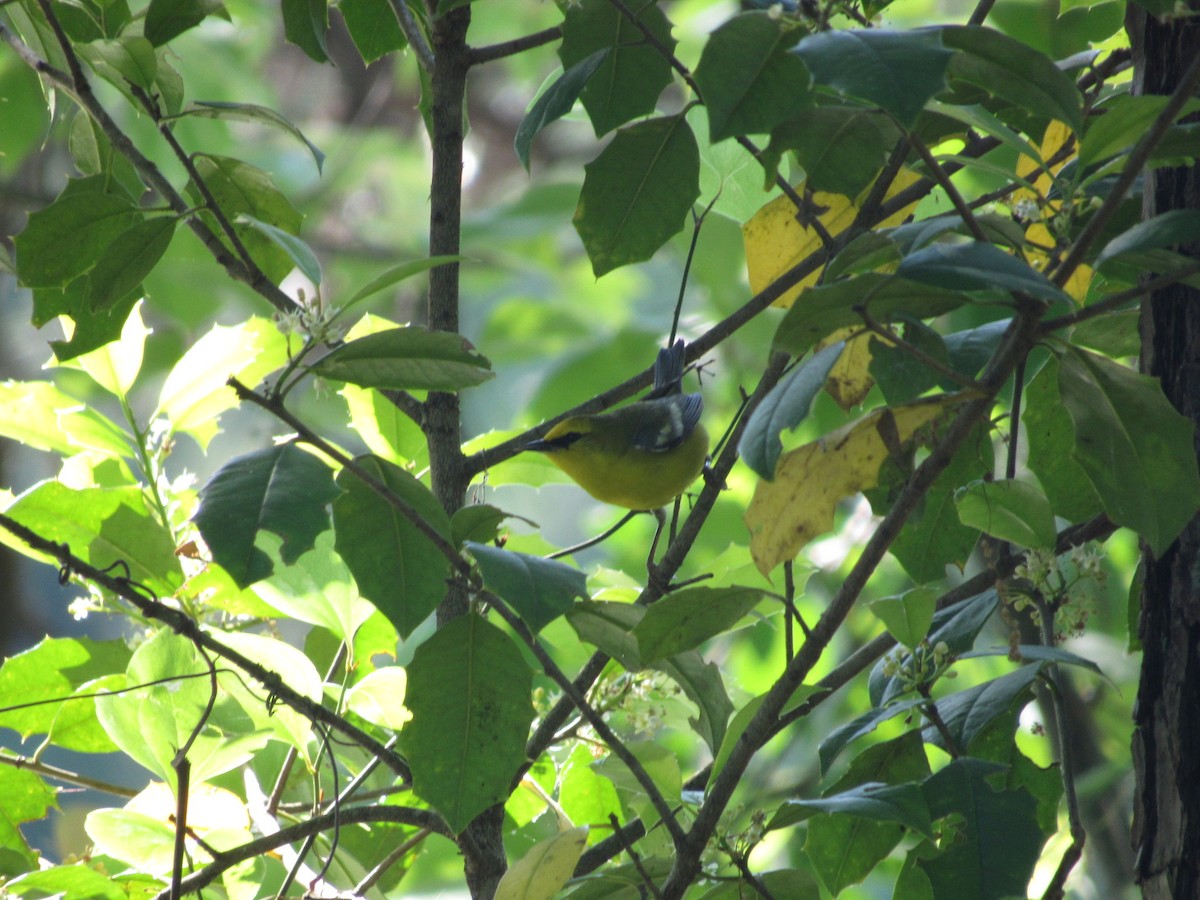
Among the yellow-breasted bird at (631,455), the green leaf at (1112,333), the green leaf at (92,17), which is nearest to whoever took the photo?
the green leaf at (1112,333)

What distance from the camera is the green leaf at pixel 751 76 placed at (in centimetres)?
76

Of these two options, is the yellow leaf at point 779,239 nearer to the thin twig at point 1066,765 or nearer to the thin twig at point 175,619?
the thin twig at point 1066,765

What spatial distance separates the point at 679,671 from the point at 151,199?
5215mm

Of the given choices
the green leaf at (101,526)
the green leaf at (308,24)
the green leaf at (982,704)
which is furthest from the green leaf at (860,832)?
the green leaf at (308,24)

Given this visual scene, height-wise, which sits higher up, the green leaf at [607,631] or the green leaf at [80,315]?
the green leaf at [80,315]

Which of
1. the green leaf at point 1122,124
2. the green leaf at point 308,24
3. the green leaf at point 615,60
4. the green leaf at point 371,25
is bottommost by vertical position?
the green leaf at point 1122,124

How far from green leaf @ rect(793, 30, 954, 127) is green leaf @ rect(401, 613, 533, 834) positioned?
54cm

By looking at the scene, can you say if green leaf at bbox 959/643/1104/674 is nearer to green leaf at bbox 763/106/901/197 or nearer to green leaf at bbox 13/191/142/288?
green leaf at bbox 763/106/901/197

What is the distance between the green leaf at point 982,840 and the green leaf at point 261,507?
532 mm

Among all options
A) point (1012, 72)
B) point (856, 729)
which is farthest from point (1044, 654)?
point (1012, 72)

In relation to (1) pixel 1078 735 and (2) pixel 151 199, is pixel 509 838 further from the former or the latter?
(2) pixel 151 199

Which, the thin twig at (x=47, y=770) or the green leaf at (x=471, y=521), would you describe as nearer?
the green leaf at (x=471, y=521)

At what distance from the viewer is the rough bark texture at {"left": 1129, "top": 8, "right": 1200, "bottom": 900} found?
918 mm

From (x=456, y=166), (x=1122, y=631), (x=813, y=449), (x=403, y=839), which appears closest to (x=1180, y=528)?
(x=813, y=449)
